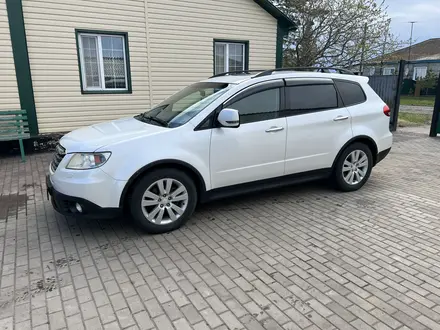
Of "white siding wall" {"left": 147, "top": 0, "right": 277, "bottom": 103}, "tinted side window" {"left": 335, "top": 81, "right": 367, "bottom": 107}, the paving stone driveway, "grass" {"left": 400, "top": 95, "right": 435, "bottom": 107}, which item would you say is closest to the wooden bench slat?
the paving stone driveway

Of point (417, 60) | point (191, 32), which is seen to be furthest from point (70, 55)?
point (417, 60)

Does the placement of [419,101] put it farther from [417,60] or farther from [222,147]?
[222,147]

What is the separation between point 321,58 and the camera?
42.8 feet

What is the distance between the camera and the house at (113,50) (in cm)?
754

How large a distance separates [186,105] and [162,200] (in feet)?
4.30

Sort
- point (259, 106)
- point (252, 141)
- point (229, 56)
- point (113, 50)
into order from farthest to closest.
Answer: point (229, 56)
point (113, 50)
point (259, 106)
point (252, 141)

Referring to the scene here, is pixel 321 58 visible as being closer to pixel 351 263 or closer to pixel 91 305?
pixel 351 263

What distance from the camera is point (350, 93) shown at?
200 inches

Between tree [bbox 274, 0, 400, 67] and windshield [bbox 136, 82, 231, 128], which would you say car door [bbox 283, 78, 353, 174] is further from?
tree [bbox 274, 0, 400, 67]

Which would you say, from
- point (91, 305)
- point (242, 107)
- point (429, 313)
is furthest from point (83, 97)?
point (429, 313)

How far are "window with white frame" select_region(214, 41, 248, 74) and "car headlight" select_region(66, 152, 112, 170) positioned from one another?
7.10 meters

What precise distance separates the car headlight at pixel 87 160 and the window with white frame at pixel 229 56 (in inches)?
A: 279

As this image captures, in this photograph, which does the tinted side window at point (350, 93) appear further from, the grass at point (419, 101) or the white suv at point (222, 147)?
the grass at point (419, 101)

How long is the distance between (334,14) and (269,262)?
1144 cm
